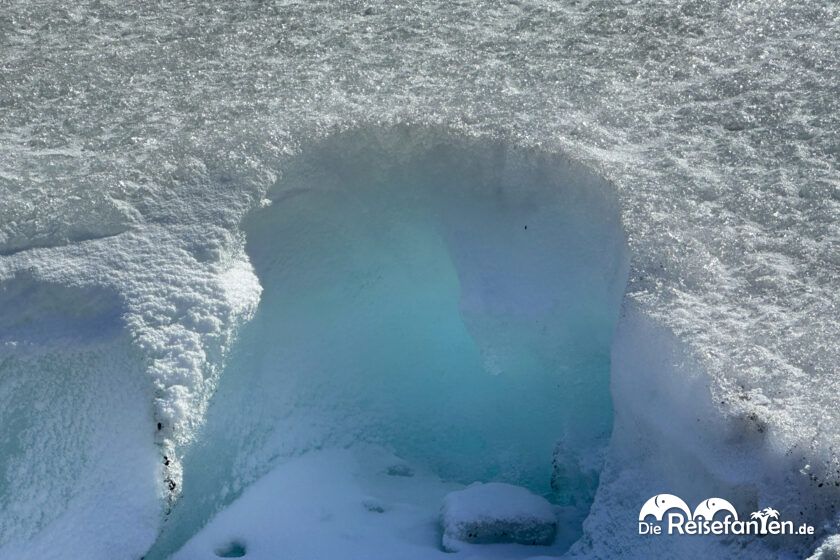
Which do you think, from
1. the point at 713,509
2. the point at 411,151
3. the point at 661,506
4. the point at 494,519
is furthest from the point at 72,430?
the point at 713,509

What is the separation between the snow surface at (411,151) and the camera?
2248 millimetres

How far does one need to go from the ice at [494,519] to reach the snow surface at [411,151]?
13 cm

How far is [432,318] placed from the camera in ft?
9.53

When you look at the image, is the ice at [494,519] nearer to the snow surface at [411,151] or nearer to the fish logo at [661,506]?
the snow surface at [411,151]

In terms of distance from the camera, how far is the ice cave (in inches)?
102

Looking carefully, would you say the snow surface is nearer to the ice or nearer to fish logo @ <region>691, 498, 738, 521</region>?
fish logo @ <region>691, 498, 738, 521</region>

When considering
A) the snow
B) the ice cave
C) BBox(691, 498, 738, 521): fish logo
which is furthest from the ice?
BBox(691, 498, 738, 521): fish logo

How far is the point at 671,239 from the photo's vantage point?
2555 millimetres

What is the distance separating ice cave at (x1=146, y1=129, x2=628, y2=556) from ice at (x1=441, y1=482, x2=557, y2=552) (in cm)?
12

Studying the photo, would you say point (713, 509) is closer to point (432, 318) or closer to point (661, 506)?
point (661, 506)

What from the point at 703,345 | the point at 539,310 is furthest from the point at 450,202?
the point at 703,345

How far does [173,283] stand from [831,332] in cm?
160

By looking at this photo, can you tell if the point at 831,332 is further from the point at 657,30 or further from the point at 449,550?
the point at 657,30

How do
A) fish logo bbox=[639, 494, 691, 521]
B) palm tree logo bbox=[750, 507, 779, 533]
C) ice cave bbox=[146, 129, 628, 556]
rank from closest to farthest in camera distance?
1. palm tree logo bbox=[750, 507, 779, 533]
2. fish logo bbox=[639, 494, 691, 521]
3. ice cave bbox=[146, 129, 628, 556]
